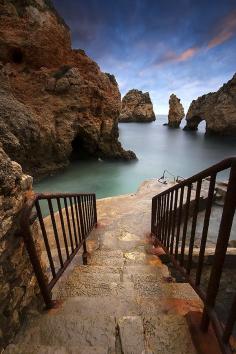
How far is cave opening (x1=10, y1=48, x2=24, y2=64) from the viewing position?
14.4 meters

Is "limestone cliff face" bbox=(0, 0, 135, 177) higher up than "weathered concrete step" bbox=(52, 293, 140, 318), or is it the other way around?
"limestone cliff face" bbox=(0, 0, 135, 177)

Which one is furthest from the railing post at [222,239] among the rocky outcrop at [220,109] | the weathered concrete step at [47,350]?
the rocky outcrop at [220,109]

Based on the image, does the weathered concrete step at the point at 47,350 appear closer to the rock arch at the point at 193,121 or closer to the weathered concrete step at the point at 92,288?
the weathered concrete step at the point at 92,288

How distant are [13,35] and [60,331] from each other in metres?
17.7

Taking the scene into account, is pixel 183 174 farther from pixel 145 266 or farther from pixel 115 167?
pixel 145 266

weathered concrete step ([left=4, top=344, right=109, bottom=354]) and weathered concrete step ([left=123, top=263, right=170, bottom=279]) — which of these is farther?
weathered concrete step ([left=123, top=263, right=170, bottom=279])

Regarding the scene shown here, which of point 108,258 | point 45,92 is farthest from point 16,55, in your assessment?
point 108,258

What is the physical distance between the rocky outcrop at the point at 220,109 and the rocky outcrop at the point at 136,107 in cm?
4141

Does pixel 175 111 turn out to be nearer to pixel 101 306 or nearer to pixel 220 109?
pixel 220 109

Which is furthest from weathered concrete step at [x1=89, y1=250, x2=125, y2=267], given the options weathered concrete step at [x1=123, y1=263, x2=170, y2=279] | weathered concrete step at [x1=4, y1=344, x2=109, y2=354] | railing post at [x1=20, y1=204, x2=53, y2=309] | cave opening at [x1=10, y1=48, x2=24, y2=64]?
cave opening at [x1=10, y1=48, x2=24, y2=64]

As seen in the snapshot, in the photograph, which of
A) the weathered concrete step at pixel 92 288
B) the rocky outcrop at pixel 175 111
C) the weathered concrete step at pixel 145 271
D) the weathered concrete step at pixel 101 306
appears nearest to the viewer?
the weathered concrete step at pixel 101 306

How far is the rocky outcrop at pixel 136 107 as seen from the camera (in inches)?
3270

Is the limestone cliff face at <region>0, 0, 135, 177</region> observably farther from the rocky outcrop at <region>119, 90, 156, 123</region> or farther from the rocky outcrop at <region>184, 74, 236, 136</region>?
the rocky outcrop at <region>119, 90, 156, 123</region>

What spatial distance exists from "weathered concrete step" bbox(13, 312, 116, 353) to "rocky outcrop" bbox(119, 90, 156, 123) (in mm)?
86612
